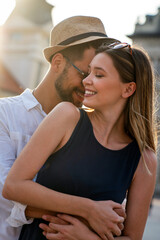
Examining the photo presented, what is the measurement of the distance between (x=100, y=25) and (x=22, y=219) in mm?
1719

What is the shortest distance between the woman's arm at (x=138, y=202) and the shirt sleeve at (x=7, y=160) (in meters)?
0.60

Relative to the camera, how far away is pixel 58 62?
324 cm

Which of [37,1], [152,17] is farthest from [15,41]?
[152,17]

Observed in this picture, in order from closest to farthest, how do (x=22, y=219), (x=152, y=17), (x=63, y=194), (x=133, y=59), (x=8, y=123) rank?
(x=63, y=194), (x=22, y=219), (x=133, y=59), (x=8, y=123), (x=152, y=17)

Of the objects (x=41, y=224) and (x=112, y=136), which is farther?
(x=112, y=136)

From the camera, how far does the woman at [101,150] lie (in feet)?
6.87

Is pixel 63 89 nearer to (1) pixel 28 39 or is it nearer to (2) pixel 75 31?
(2) pixel 75 31

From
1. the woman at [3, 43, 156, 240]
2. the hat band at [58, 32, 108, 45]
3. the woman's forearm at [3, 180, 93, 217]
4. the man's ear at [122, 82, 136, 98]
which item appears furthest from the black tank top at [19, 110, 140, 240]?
the hat band at [58, 32, 108, 45]

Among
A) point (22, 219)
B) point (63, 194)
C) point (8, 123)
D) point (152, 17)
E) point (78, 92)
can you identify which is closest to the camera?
point (63, 194)

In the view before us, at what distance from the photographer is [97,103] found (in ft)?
7.55

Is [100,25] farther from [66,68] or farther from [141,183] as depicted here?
[141,183]

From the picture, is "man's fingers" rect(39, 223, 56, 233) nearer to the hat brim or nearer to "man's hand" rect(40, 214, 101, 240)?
"man's hand" rect(40, 214, 101, 240)

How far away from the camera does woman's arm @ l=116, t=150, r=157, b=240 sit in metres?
2.31

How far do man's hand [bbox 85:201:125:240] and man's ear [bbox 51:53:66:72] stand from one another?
1.44 metres
